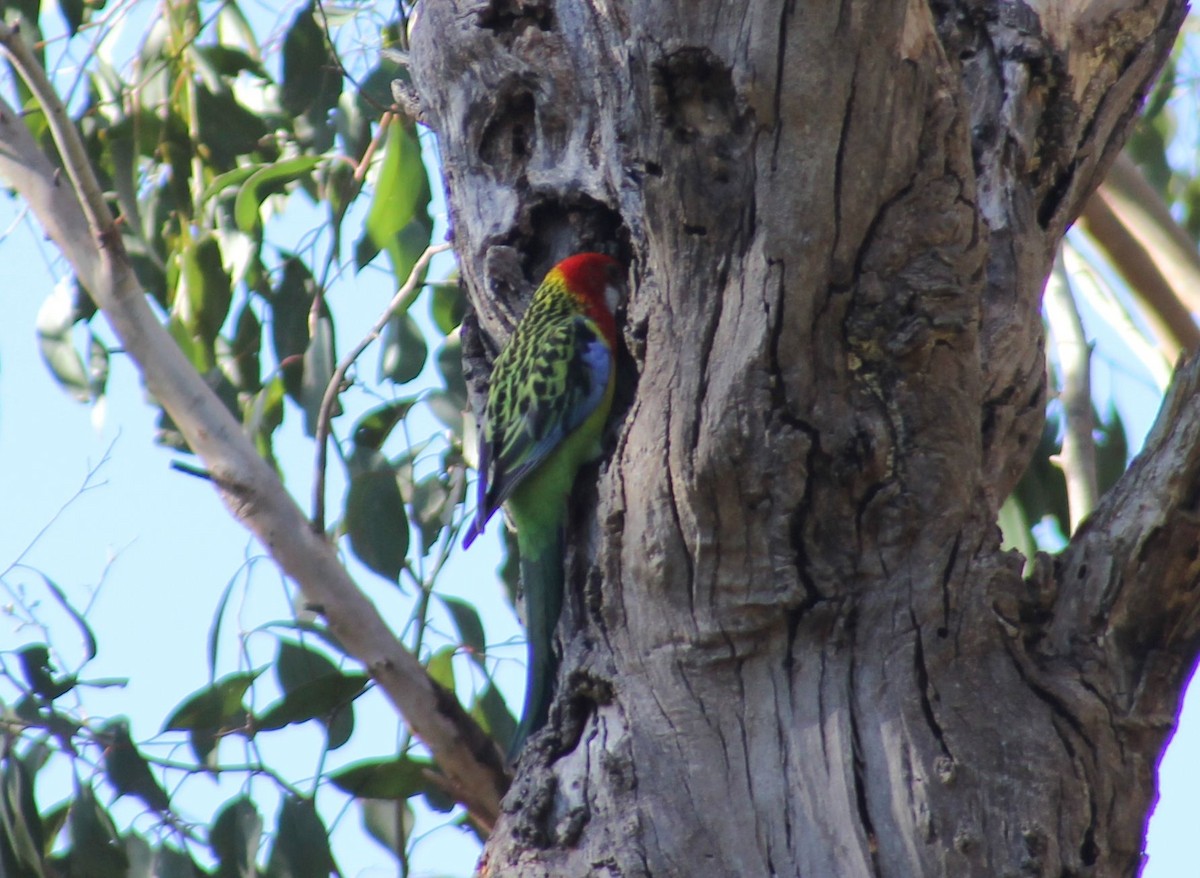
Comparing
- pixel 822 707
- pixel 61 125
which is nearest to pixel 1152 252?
pixel 822 707

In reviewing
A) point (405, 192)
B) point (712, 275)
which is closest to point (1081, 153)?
point (712, 275)

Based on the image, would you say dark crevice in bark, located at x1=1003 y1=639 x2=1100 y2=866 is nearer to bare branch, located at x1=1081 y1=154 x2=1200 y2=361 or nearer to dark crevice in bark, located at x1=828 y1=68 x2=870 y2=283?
dark crevice in bark, located at x1=828 y1=68 x2=870 y2=283

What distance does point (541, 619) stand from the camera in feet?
8.14

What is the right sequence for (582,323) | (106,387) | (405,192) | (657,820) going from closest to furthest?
(657,820) → (582,323) → (405,192) → (106,387)

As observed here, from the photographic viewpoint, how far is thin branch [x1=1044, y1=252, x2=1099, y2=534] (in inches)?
137

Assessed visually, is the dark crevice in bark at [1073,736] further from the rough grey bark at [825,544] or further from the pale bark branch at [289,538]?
the pale bark branch at [289,538]

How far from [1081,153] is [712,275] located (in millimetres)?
1219

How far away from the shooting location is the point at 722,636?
201 centimetres

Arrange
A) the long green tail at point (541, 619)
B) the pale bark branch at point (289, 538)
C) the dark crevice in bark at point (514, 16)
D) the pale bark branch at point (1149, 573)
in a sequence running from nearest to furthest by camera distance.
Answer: the pale bark branch at point (1149, 573) → the long green tail at point (541, 619) → the dark crevice in bark at point (514, 16) → the pale bark branch at point (289, 538)

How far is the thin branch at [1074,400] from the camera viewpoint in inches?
137

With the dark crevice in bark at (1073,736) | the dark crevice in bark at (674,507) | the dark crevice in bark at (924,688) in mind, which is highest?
the dark crevice in bark at (674,507)

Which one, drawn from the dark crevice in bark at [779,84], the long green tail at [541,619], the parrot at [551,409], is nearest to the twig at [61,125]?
the parrot at [551,409]

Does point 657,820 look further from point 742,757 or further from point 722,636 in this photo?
point 722,636

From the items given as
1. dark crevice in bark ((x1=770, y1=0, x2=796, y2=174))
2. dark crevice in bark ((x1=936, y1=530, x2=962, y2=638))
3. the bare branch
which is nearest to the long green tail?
dark crevice in bark ((x1=936, y1=530, x2=962, y2=638))
